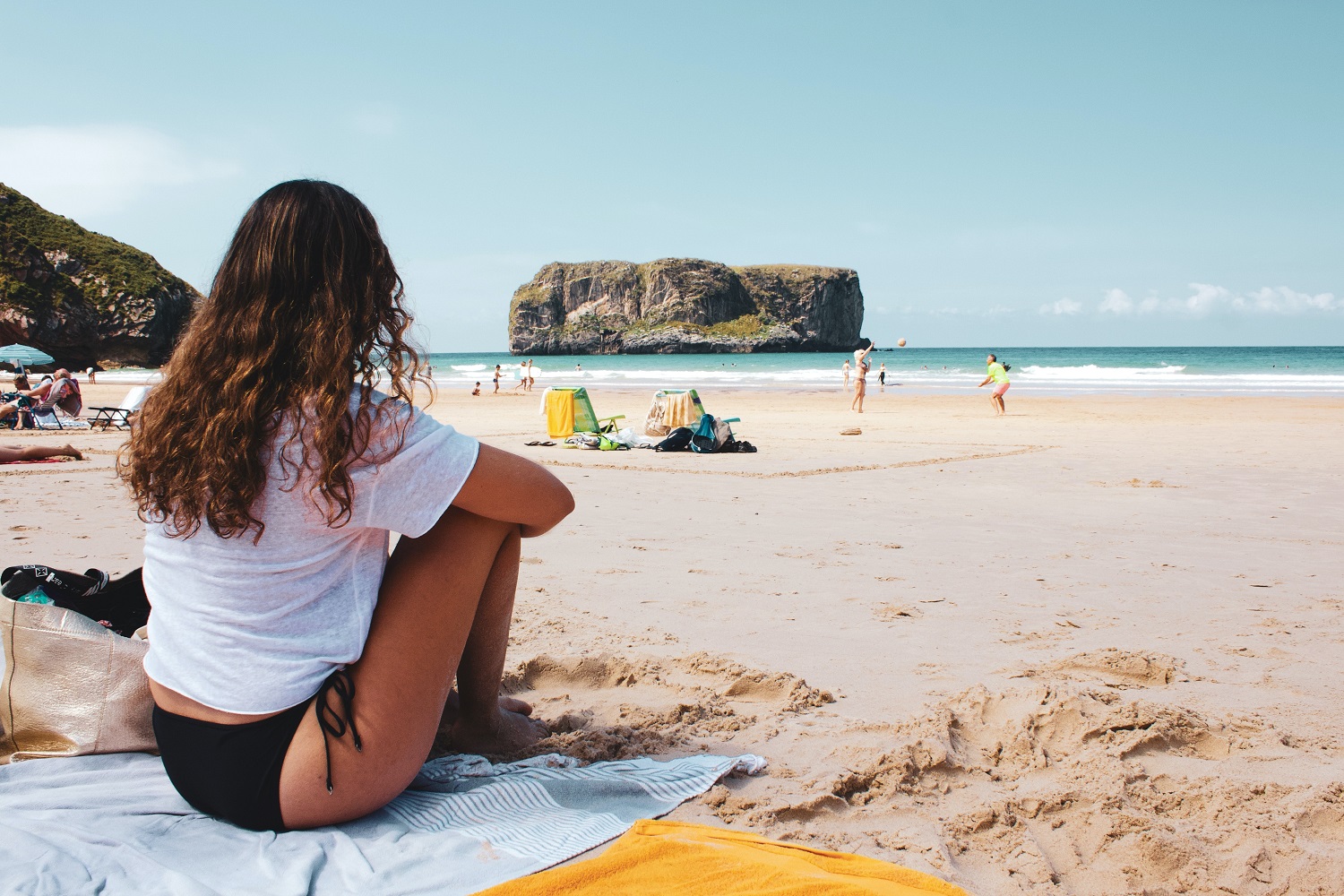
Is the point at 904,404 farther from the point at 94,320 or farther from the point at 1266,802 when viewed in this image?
the point at 94,320

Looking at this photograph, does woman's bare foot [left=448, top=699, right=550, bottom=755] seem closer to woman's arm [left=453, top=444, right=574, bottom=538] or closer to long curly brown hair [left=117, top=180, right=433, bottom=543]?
woman's arm [left=453, top=444, right=574, bottom=538]

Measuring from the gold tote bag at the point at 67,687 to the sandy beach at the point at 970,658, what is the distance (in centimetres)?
109

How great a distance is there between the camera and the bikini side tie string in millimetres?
1758

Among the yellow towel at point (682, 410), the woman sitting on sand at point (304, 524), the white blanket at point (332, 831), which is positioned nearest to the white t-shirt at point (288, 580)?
the woman sitting on sand at point (304, 524)

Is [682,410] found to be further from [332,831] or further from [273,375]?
[273,375]

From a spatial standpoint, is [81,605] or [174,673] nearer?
[174,673]

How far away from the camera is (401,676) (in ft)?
5.96

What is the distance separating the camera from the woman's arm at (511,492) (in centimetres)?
178

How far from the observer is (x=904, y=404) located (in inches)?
853

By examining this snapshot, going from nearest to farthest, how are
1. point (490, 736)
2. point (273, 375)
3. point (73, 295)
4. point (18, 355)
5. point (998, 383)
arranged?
point (273, 375) → point (490, 736) → point (998, 383) → point (18, 355) → point (73, 295)

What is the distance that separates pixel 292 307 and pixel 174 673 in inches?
30.3

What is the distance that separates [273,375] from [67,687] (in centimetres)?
107

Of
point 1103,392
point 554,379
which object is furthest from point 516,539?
point 554,379

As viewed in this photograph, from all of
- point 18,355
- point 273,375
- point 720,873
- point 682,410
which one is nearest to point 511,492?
point 273,375
